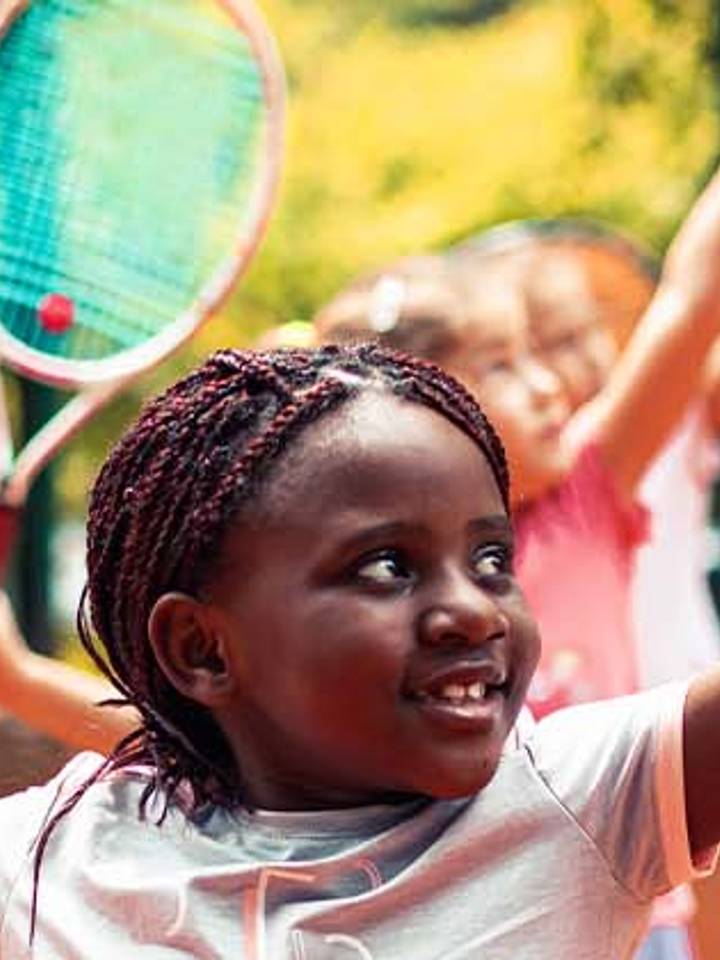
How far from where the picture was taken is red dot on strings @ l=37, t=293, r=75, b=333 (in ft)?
8.52

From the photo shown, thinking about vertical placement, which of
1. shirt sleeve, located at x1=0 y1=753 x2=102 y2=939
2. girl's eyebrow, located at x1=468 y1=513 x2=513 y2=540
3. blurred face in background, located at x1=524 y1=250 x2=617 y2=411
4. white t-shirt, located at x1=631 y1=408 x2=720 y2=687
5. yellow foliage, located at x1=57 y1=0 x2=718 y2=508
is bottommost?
yellow foliage, located at x1=57 y1=0 x2=718 y2=508

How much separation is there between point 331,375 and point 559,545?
1.34 m

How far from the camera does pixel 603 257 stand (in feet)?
15.3

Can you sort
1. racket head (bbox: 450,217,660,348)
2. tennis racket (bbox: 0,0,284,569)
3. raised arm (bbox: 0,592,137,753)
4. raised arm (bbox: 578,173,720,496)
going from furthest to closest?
1. racket head (bbox: 450,217,660,348)
2. raised arm (bbox: 578,173,720,496)
3. tennis racket (bbox: 0,0,284,569)
4. raised arm (bbox: 0,592,137,753)

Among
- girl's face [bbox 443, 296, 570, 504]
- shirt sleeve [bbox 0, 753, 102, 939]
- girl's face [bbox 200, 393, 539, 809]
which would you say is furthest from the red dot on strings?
girl's face [bbox 200, 393, 539, 809]

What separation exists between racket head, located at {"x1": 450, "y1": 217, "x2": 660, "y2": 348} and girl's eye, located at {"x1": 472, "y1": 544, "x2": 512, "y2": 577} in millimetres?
2788

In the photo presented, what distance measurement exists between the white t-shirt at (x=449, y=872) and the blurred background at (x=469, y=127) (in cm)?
408

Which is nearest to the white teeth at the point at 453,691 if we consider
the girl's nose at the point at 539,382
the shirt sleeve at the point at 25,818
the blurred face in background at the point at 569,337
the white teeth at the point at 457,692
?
the white teeth at the point at 457,692

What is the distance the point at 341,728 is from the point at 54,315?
1.33 metres

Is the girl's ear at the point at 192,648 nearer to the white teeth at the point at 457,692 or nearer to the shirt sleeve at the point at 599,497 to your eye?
the white teeth at the point at 457,692

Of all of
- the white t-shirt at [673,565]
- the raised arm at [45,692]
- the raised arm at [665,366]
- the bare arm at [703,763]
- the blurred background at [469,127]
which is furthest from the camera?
the blurred background at [469,127]

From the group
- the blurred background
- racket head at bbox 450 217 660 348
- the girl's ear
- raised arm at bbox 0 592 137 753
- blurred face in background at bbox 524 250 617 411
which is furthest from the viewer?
the blurred background

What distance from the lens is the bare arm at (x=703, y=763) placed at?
1.30 metres

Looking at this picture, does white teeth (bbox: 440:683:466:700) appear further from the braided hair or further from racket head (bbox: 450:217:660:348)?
racket head (bbox: 450:217:660:348)
